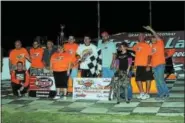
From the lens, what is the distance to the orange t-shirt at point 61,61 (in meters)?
11.2

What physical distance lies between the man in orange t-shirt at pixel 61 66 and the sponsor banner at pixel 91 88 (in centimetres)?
31

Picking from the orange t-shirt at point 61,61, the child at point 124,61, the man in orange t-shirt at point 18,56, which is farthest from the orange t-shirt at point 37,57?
the child at point 124,61

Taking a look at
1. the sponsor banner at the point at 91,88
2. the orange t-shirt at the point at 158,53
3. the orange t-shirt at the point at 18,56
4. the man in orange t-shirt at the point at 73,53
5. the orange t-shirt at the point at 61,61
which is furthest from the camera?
the orange t-shirt at the point at 18,56

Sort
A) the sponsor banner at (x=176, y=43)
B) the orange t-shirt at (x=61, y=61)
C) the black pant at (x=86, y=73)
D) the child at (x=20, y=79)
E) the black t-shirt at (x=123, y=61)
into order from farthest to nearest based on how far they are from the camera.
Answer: the sponsor banner at (x=176, y=43) < the child at (x=20, y=79) < the black pant at (x=86, y=73) < the orange t-shirt at (x=61, y=61) < the black t-shirt at (x=123, y=61)

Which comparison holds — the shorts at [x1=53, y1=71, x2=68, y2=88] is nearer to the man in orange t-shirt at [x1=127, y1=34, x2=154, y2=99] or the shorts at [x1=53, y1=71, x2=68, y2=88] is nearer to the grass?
the man in orange t-shirt at [x1=127, y1=34, x2=154, y2=99]

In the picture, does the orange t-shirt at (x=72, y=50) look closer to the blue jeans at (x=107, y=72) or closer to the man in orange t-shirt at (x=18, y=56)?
the blue jeans at (x=107, y=72)

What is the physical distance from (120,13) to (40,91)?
1150 inches

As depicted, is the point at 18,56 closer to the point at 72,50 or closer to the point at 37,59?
the point at 37,59

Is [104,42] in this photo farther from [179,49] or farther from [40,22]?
[40,22]

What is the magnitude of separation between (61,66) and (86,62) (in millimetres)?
817

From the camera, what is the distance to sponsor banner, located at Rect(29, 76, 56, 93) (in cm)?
1162

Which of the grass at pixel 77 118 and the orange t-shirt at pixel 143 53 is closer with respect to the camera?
the grass at pixel 77 118

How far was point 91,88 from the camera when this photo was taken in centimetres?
1114

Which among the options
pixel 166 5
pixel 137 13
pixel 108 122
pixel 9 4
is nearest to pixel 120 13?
pixel 137 13
